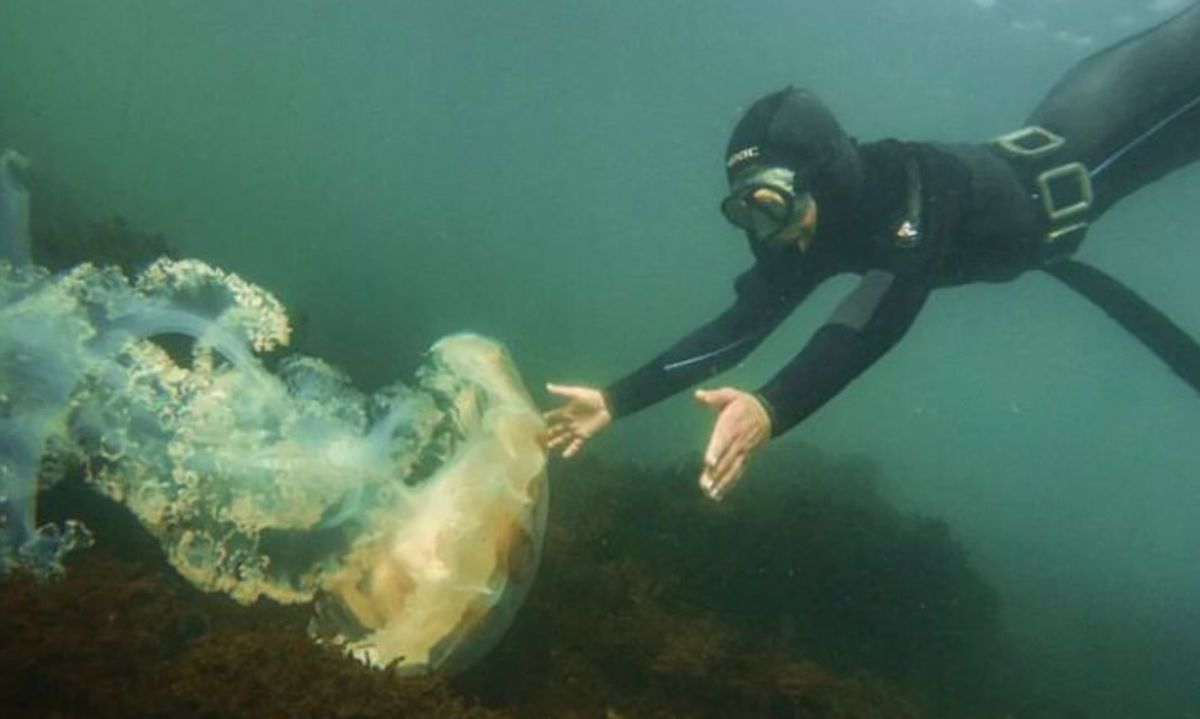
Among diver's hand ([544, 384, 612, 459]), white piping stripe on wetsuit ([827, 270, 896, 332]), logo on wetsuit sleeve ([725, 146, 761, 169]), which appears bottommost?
white piping stripe on wetsuit ([827, 270, 896, 332])

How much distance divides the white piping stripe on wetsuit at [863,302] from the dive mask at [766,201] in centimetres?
55

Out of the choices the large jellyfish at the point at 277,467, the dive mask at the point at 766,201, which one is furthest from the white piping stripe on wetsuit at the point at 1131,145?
the large jellyfish at the point at 277,467

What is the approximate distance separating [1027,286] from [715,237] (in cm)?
4298

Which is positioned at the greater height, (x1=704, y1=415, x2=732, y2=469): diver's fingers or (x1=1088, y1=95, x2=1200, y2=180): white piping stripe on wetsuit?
(x1=1088, y1=95, x2=1200, y2=180): white piping stripe on wetsuit

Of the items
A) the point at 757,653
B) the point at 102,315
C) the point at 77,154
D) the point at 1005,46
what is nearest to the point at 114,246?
the point at 102,315

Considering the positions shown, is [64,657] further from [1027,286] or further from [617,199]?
[617,199]

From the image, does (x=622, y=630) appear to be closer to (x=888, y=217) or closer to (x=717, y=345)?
(x=717, y=345)

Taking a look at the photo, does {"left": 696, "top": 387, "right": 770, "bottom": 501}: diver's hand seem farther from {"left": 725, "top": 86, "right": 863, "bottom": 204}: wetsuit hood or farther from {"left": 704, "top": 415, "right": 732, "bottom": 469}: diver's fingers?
{"left": 725, "top": 86, "right": 863, "bottom": 204}: wetsuit hood

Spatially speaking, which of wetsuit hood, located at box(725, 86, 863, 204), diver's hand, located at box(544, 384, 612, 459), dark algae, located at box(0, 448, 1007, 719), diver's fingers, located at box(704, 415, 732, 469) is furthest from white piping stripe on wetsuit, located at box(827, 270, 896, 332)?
dark algae, located at box(0, 448, 1007, 719)

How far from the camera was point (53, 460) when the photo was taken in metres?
4.07

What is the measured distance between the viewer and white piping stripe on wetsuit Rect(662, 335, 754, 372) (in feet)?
17.0

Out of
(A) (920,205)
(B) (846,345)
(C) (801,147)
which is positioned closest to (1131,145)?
(A) (920,205)

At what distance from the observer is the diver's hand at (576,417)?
480 centimetres

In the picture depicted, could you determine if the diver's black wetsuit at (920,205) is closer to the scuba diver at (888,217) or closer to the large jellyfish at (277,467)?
the scuba diver at (888,217)
